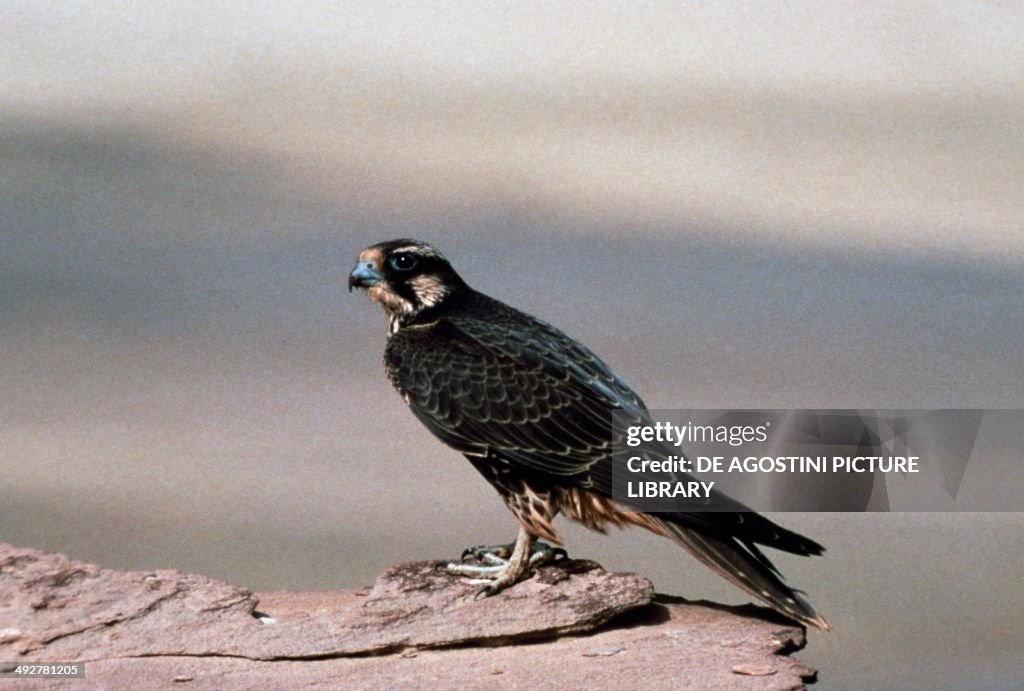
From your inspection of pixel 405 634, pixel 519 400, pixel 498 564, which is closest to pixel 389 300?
pixel 519 400

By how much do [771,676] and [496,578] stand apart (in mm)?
1260

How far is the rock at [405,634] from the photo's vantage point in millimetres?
5785

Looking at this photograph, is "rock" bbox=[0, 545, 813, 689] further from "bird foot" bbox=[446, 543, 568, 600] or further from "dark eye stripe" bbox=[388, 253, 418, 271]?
"dark eye stripe" bbox=[388, 253, 418, 271]

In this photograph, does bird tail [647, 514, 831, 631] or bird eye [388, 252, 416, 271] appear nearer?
bird tail [647, 514, 831, 631]

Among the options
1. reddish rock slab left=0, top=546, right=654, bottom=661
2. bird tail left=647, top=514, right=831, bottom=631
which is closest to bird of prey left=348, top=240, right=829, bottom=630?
bird tail left=647, top=514, right=831, bottom=631

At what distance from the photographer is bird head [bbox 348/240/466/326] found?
6484 mm

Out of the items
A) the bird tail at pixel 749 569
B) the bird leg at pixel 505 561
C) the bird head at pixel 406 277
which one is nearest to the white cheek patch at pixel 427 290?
the bird head at pixel 406 277

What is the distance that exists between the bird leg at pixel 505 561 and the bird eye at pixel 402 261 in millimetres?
1213

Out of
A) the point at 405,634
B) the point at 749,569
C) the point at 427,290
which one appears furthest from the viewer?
the point at 427,290

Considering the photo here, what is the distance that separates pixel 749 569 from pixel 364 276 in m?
2.03

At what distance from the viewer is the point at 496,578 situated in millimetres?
6352

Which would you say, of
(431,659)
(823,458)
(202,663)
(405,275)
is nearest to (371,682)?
(431,659)

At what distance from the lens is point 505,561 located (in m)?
6.52

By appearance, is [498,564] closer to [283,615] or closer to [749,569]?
[283,615]
